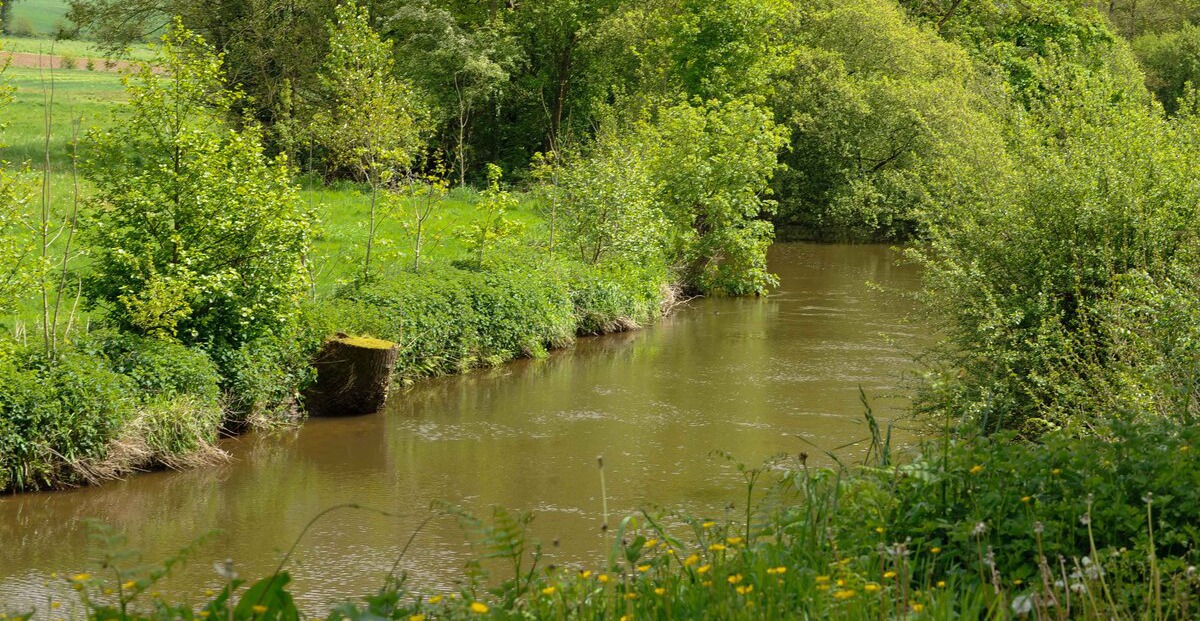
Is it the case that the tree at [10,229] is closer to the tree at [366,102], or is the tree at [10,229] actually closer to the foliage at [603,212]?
the tree at [366,102]

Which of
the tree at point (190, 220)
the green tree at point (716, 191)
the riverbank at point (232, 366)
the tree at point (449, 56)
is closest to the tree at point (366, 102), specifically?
the riverbank at point (232, 366)

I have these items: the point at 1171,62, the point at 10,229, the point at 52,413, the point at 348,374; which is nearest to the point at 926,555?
the point at 52,413

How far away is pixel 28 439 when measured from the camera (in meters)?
10.9

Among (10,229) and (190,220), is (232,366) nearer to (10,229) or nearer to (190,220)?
(190,220)

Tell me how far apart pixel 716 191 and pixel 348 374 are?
43.2 ft

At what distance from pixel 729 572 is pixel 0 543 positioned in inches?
311

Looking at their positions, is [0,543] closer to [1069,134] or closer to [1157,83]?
[1069,134]

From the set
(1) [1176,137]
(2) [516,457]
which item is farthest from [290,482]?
(1) [1176,137]

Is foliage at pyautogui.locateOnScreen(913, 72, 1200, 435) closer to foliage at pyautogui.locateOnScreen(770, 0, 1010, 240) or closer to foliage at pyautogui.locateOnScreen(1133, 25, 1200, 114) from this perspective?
foliage at pyautogui.locateOnScreen(770, 0, 1010, 240)

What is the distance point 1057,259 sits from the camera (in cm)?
1138

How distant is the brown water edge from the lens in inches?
387

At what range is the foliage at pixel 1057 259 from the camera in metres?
10.7

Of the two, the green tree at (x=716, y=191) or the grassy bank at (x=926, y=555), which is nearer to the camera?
the grassy bank at (x=926, y=555)

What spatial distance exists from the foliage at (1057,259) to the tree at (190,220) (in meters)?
7.06
